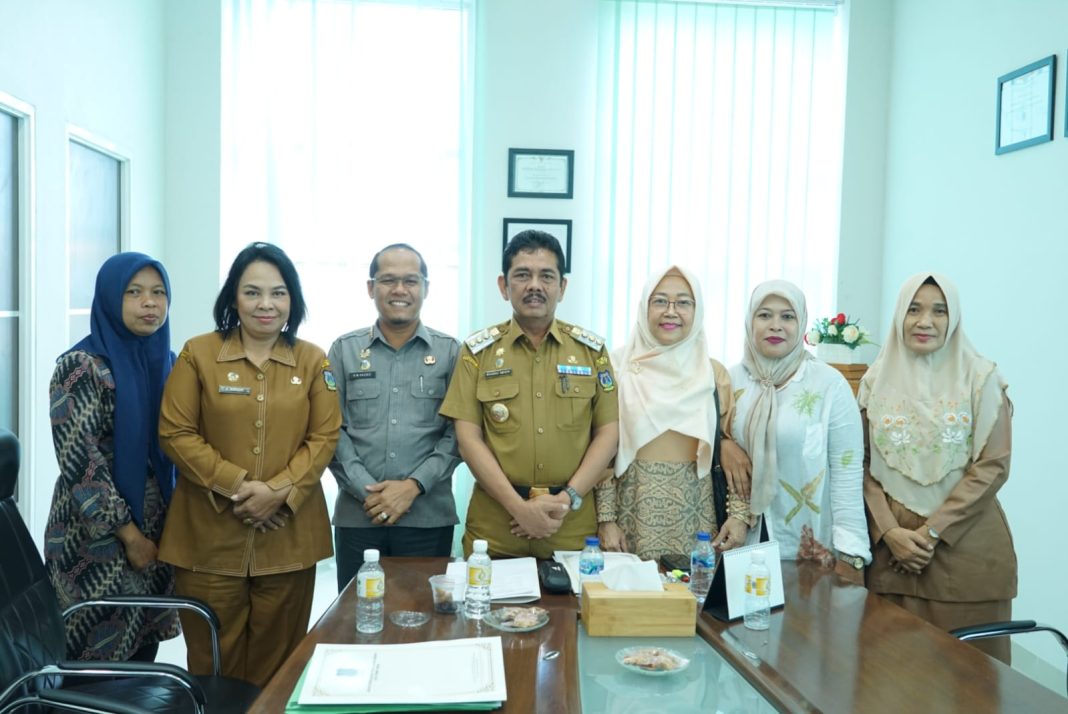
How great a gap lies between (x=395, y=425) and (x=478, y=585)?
839 millimetres

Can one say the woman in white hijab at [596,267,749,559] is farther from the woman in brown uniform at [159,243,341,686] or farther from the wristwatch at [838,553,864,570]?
the woman in brown uniform at [159,243,341,686]

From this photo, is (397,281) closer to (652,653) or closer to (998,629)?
(652,653)

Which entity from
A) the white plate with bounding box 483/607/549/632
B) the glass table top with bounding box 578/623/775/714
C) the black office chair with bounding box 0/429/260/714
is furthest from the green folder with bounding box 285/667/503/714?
Result: the black office chair with bounding box 0/429/260/714

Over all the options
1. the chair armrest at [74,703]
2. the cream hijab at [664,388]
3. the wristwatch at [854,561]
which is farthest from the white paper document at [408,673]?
the wristwatch at [854,561]

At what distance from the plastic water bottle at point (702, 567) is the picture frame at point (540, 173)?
111 inches

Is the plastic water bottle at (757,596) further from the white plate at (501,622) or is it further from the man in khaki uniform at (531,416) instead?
the man in khaki uniform at (531,416)

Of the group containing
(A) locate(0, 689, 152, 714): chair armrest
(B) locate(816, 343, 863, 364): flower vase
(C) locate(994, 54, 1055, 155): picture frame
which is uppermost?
(C) locate(994, 54, 1055, 155): picture frame

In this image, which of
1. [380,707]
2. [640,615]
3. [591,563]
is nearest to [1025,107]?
[591,563]

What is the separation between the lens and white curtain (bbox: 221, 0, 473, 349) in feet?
14.3

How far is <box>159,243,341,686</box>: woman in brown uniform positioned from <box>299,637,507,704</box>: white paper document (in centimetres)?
76

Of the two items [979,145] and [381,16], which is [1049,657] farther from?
[381,16]

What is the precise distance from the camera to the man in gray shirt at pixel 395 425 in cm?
242

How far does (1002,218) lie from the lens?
3.59m

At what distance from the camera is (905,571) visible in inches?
92.2
